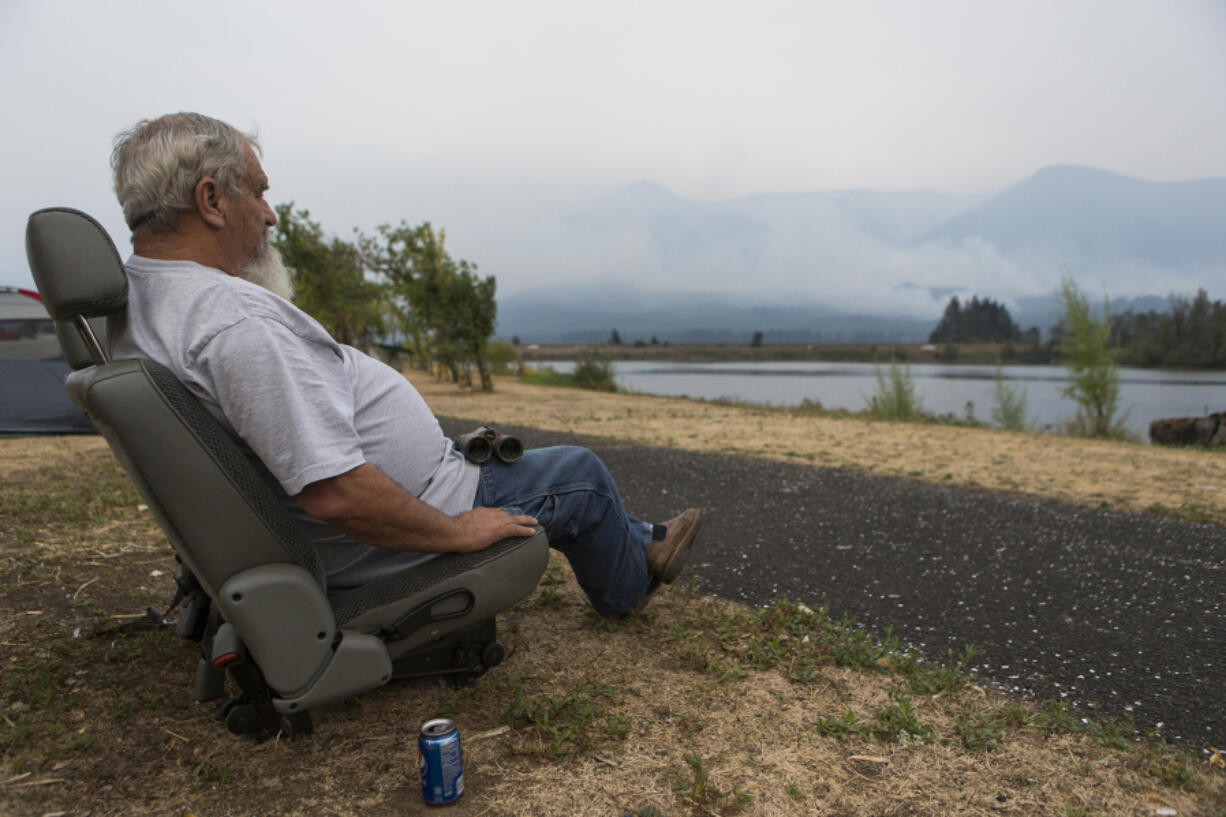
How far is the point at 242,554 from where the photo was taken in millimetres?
1883

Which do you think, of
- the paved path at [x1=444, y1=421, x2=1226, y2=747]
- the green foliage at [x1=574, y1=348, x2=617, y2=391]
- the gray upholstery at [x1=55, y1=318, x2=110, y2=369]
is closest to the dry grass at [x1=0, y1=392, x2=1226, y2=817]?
the paved path at [x1=444, y1=421, x2=1226, y2=747]

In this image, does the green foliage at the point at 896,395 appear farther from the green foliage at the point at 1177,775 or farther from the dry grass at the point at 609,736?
the green foliage at the point at 1177,775

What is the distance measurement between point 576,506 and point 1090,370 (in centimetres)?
1864

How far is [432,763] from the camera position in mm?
1913

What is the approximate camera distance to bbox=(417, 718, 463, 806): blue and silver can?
6.26 feet

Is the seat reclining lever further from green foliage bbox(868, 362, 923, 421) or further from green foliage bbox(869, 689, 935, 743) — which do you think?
green foliage bbox(868, 362, 923, 421)

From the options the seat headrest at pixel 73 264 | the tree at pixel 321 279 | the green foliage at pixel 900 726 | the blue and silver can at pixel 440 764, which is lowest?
the green foliage at pixel 900 726

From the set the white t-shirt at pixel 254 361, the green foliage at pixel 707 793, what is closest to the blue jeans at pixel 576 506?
the white t-shirt at pixel 254 361

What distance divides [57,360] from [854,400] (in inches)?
645

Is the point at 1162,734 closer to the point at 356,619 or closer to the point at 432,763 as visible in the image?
the point at 432,763

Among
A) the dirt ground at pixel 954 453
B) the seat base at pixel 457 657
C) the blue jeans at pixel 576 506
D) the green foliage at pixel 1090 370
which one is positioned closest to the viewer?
the seat base at pixel 457 657

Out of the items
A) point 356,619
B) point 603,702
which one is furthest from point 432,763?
point 603,702

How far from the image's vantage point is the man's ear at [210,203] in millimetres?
2004

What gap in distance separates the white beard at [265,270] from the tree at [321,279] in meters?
17.8
